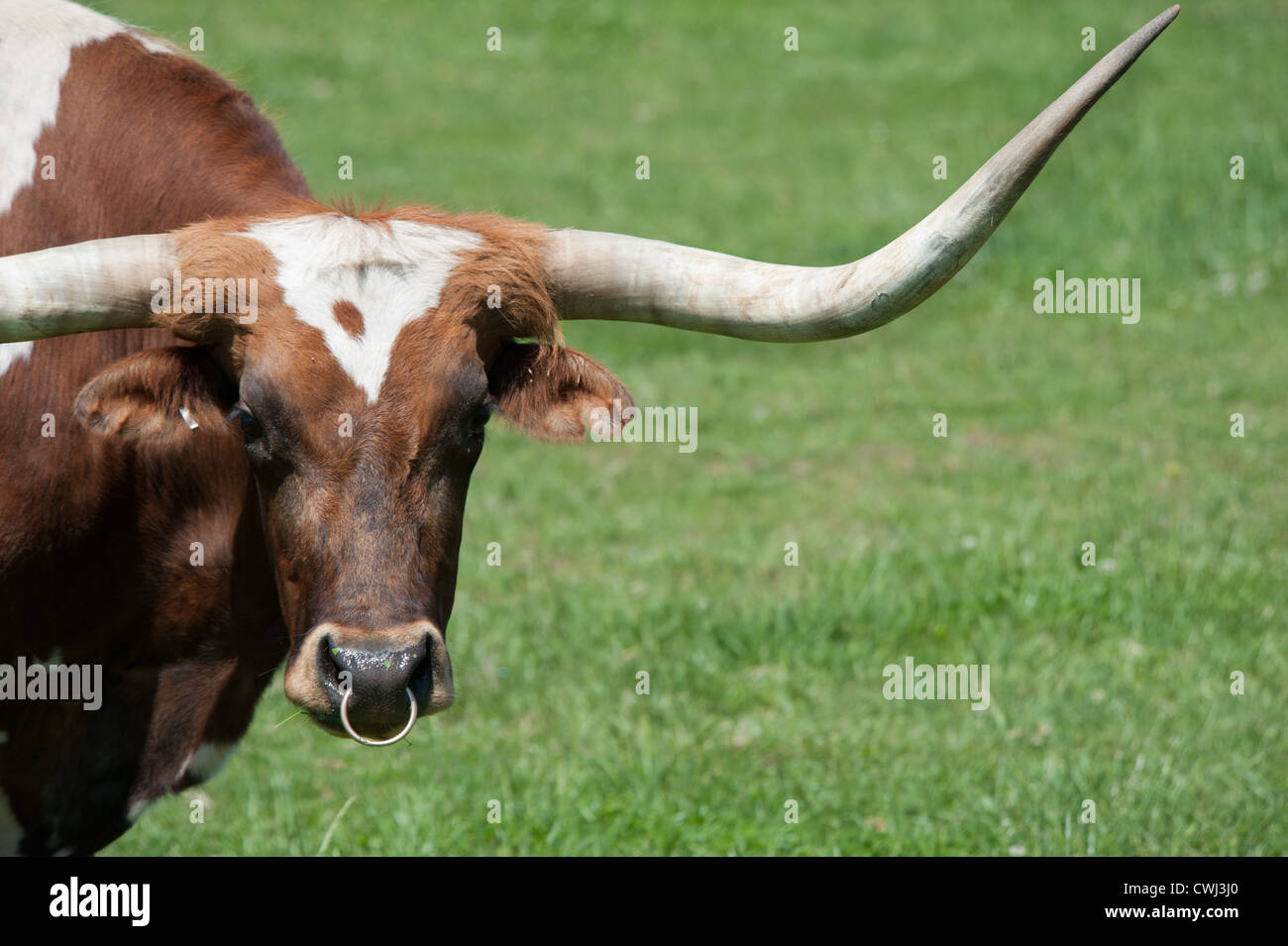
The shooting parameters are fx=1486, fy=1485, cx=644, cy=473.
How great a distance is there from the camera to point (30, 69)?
13.4 feet

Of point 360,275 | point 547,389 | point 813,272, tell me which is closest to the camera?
point 360,275

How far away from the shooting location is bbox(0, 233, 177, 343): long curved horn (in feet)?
11.1

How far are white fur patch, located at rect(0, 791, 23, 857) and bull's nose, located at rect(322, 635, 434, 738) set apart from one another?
1.50m

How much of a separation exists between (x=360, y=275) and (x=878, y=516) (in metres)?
4.48

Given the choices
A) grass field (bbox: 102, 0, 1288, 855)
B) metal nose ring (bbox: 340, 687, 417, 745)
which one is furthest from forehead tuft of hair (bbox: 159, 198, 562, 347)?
grass field (bbox: 102, 0, 1288, 855)

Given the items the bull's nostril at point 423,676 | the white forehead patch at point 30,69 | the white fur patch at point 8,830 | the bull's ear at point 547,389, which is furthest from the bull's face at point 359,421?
the white fur patch at point 8,830

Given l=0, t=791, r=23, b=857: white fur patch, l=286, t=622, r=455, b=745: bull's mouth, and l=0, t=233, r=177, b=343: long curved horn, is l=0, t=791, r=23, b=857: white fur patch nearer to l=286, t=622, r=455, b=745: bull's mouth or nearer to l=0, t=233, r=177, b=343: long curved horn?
l=286, t=622, r=455, b=745: bull's mouth

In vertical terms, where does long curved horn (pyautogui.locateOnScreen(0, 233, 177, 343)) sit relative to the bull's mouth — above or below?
above

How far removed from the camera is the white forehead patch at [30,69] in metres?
3.99

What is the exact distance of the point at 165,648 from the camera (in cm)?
416

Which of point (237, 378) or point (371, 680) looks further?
point (237, 378)

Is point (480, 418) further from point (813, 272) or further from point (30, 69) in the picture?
point (30, 69)

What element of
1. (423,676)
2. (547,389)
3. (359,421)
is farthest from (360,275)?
(423,676)

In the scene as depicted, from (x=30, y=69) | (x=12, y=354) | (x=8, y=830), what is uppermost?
(x=30, y=69)
